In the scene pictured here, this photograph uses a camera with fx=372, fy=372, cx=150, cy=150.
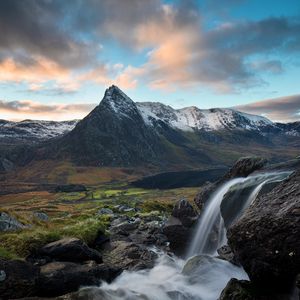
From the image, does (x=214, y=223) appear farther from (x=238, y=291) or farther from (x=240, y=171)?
(x=238, y=291)

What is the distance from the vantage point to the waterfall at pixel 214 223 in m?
31.0

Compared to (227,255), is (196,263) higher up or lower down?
lower down

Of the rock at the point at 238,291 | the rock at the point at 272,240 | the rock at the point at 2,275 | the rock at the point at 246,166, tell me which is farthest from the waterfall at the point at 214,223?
the rock at the point at 2,275

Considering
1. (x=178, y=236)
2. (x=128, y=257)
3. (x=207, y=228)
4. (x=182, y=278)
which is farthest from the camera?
(x=178, y=236)

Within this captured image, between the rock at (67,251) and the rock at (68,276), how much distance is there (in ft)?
5.08

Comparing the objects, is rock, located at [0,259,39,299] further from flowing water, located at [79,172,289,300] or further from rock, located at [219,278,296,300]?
rock, located at [219,278,296,300]

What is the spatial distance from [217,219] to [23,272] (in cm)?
2009

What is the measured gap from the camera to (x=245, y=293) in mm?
16391

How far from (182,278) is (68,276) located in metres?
8.11

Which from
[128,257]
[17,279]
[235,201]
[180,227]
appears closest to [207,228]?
[180,227]

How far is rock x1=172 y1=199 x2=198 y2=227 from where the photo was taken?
1505 inches

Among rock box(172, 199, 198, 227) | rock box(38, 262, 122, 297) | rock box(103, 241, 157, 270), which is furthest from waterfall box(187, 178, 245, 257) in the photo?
rock box(38, 262, 122, 297)

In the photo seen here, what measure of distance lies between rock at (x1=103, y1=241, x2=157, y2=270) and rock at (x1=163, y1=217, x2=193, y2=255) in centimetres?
413

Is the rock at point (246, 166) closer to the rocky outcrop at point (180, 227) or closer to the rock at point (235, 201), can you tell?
the rocky outcrop at point (180, 227)
